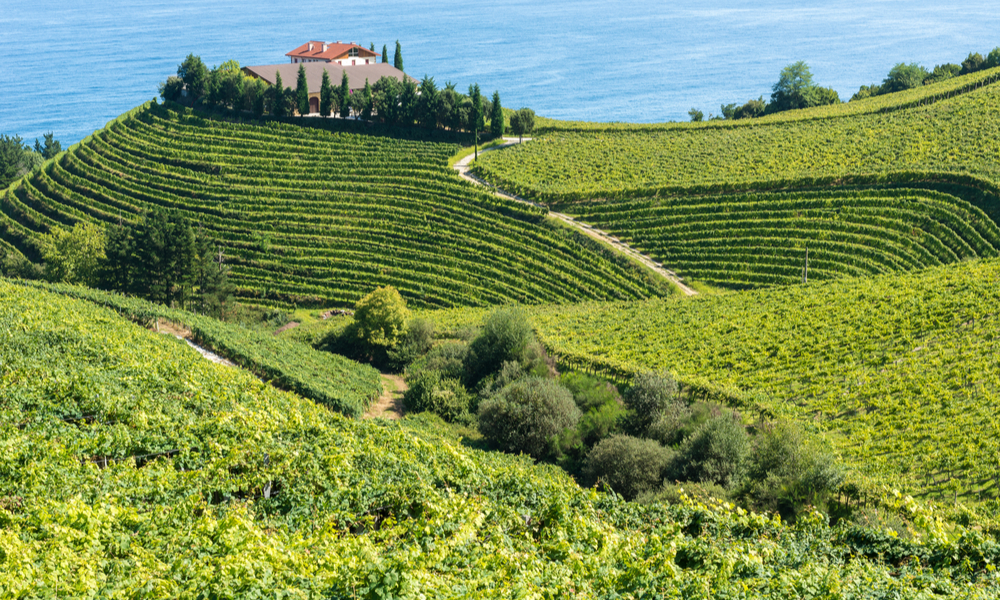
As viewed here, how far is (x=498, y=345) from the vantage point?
41031 millimetres

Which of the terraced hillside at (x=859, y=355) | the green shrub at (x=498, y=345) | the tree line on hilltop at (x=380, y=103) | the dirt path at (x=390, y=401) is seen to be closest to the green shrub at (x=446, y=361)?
the green shrub at (x=498, y=345)

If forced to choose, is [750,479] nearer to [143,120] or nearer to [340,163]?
[340,163]

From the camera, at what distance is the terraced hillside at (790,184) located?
60594 mm

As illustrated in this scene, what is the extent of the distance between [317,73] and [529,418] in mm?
81806

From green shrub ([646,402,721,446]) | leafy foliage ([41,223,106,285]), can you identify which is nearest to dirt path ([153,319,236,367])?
green shrub ([646,402,721,446])

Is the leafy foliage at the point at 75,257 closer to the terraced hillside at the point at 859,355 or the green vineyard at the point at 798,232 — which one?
the terraced hillside at the point at 859,355

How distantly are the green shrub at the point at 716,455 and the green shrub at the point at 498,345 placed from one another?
45.0ft

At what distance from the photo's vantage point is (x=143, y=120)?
315ft

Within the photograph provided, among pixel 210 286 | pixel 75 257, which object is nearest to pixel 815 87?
pixel 210 286

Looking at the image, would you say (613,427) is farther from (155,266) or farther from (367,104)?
(367,104)

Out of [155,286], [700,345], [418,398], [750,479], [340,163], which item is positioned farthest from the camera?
[340,163]

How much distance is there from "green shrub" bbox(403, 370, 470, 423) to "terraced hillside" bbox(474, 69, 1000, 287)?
96.5 feet

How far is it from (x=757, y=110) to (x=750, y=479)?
82542 mm

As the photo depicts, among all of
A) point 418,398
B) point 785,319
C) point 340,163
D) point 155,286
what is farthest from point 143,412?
point 340,163
